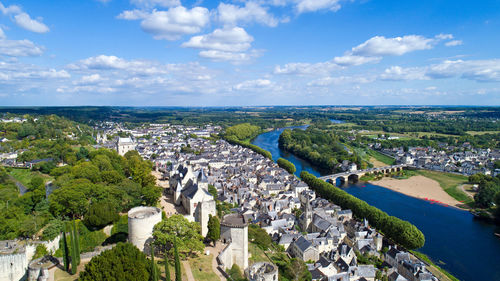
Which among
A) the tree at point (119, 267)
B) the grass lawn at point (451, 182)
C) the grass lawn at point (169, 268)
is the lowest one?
the grass lawn at point (451, 182)

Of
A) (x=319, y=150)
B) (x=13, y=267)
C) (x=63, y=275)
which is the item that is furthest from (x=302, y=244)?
(x=319, y=150)

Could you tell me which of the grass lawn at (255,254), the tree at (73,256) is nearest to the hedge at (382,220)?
the grass lawn at (255,254)

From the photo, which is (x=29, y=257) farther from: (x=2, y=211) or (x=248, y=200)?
(x=248, y=200)

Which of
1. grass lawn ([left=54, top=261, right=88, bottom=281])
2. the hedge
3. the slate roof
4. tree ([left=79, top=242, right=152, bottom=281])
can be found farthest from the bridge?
grass lawn ([left=54, top=261, right=88, bottom=281])

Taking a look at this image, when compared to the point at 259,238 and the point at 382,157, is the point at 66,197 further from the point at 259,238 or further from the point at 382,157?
the point at 382,157

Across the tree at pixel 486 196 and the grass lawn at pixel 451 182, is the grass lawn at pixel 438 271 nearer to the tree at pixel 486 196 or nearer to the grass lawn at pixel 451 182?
the tree at pixel 486 196

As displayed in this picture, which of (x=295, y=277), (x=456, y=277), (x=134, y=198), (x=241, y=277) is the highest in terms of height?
(x=134, y=198)

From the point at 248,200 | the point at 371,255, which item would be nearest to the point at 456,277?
the point at 371,255
